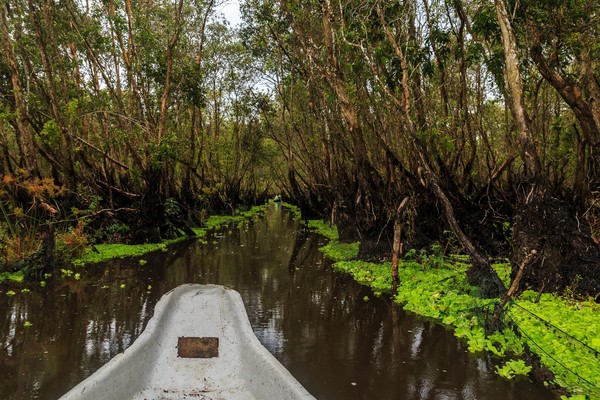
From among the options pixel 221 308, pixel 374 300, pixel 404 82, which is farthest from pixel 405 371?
pixel 404 82

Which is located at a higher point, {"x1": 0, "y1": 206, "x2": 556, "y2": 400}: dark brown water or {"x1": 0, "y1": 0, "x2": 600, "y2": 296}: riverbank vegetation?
{"x1": 0, "y1": 0, "x2": 600, "y2": 296}: riverbank vegetation

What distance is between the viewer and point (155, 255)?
12.7 m

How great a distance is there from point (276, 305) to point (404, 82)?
445 centimetres

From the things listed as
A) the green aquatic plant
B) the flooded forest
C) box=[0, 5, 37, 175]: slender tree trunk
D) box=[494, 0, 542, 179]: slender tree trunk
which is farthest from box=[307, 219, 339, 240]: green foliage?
box=[494, 0, 542, 179]: slender tree trunk

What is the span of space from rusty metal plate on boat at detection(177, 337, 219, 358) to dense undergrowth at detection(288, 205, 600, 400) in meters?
2.99

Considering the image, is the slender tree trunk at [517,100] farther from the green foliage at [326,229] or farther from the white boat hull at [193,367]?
the green foliage at [326,229]

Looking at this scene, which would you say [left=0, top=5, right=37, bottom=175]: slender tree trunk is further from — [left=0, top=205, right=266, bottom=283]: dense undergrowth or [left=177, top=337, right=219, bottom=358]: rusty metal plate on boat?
[left=177, top=337, right=219, bottom=358]: rusty metal plate on boat

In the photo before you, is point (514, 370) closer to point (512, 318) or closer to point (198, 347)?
point (512, 318)

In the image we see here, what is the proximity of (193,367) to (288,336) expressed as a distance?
1.87m

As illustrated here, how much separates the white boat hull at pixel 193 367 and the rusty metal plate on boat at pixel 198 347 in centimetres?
5

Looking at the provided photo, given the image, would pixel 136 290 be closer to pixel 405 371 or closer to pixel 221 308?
pixel 221 308

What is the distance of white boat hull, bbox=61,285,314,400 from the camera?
3.45 metres

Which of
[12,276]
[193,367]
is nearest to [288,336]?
[193,367]

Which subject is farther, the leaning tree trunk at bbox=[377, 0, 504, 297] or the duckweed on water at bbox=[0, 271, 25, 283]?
the duckweed on water at bbox=[0, 271, 25, 283]
